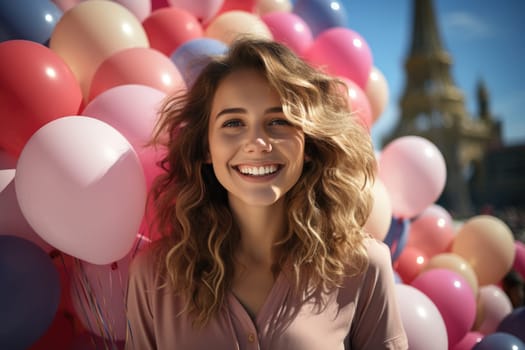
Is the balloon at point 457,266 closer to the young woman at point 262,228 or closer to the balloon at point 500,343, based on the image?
the balloon at point 500,343

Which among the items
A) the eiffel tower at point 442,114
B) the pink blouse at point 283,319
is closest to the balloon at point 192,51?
the pink blouse at point 283,319

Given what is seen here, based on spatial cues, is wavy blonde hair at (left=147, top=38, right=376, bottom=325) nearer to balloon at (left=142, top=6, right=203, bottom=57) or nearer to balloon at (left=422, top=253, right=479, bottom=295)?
balloon at (left=142, top=6, right=203, bottom=57)

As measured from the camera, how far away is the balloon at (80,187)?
161 centimetres

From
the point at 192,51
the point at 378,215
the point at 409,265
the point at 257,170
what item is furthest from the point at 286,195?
the point at 409,265

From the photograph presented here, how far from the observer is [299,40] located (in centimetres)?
340

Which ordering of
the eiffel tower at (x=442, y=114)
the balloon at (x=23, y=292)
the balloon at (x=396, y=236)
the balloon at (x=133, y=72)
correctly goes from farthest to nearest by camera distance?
1. the eiffel tower at (x=442, y=114)
2. the balloon at (x=396, y=236)
3. the balloon at (x=133, y=72)
4. the balloon at (x=23, y=292)

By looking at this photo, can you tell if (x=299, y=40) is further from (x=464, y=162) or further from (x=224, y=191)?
(x=464, y=162)

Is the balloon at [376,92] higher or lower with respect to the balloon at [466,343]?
higher

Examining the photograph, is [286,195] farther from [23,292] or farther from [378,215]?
[23,292]

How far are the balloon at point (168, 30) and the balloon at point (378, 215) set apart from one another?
1684 mm

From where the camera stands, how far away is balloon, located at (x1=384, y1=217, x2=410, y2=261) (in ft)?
10.6

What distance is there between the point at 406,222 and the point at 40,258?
262cm

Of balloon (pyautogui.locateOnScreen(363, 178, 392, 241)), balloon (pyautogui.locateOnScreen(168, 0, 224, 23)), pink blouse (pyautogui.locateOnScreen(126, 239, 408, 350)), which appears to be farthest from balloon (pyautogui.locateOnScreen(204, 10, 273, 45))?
pink blouse (pyautogui.locateOnScreen(126, 239, 408, 350))

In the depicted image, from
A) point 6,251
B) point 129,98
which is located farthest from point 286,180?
point 6,251
